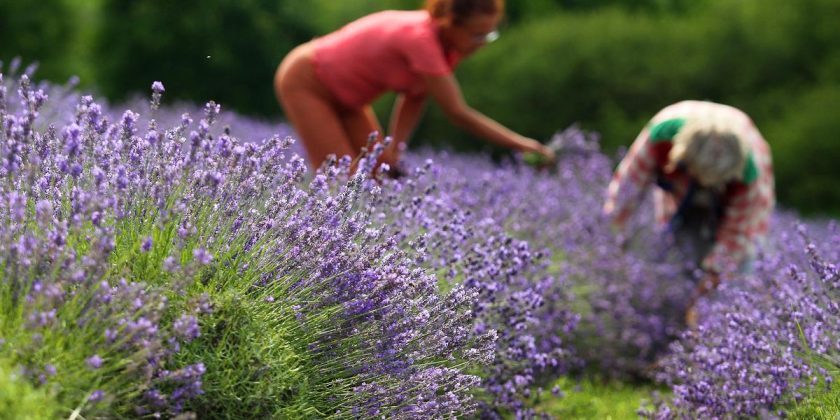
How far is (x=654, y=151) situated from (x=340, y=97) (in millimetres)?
1531

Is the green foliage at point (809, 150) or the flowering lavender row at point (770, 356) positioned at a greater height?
the green foliage at point (809, 150)

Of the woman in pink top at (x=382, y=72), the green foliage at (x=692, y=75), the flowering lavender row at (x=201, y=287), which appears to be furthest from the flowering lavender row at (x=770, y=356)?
the green foliage at (x=692, y=75)

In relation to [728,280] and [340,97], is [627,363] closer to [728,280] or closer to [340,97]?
[728,280]

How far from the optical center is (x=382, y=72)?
436cm

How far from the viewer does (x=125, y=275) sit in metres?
2.13

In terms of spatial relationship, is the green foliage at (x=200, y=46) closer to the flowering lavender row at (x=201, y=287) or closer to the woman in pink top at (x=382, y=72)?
the woman in pink top at (x=382, y=72)

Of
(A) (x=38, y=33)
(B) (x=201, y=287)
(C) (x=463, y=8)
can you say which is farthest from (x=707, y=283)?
(A) (x=38, y=33)

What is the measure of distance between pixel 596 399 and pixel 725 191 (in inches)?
58.3

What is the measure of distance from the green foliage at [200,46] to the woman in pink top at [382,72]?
609cm

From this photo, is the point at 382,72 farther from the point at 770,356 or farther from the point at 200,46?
the point at 200,46

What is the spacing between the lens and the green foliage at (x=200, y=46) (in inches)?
412

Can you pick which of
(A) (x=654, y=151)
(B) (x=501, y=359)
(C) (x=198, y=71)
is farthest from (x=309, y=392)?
(C) (x=198, y=71)

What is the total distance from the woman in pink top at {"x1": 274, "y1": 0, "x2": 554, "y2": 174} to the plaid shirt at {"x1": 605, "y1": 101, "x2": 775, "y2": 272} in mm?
592

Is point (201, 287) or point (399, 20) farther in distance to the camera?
point (399, 20)
